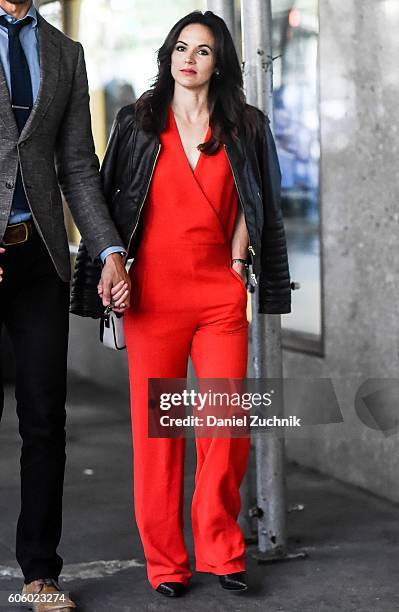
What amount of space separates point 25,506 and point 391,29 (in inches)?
110

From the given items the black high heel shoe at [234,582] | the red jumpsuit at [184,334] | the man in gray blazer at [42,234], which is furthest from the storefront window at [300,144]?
the man in gray blazer at [42,234]

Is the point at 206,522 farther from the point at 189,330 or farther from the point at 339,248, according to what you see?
the point at 339,248

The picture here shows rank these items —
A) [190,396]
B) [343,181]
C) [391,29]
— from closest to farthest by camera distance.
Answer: [190,396], [391,29], [343,181]

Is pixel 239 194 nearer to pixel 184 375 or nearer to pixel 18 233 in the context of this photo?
pixel 184 375

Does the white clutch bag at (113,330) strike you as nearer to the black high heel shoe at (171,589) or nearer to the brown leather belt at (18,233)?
the brown leather belt at (18,233)

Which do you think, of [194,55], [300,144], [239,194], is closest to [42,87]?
[194,55]

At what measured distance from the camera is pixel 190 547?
4902 mm

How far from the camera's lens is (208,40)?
4.14m

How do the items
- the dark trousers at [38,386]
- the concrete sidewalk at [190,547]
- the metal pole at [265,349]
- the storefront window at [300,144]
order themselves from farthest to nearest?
the storefront window at [300,144], the metal pole at [265,349], the concrete sidewalk at [190,547], the dark trousers at [38,386]

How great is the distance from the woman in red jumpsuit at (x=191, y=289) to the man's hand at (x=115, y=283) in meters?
0.18

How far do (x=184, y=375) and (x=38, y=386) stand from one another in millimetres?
598

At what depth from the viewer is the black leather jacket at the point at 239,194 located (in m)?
4.11

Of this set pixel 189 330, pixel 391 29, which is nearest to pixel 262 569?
pixel 189 330

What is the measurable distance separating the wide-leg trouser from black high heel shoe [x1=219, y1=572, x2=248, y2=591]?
0.9 inches
